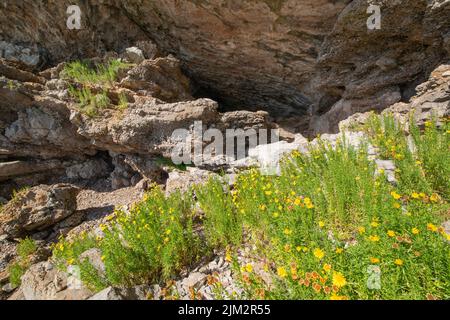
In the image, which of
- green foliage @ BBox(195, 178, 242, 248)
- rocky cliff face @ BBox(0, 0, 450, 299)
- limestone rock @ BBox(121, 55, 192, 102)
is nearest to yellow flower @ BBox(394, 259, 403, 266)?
green foliage @ BBox(195, 178, 242, 248)

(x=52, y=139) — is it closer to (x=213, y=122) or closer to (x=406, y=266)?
(x=213, y=122)

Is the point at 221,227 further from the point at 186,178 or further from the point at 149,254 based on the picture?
the point at 186,178

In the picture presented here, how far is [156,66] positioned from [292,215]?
7300 mm

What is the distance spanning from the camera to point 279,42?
7.43 meters

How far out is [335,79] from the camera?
771 centimetres

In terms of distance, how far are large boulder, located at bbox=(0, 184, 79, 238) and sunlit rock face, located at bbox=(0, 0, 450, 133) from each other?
16.5ft

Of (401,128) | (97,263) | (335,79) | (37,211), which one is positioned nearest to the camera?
(97,263)

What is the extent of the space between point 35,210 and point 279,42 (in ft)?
27.7

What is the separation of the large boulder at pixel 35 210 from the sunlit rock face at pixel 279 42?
504cm

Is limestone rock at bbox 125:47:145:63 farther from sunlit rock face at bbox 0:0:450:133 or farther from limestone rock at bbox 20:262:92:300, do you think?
limestone rock at bbox 20:262:92:300

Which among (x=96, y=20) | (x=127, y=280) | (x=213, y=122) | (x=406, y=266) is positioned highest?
(x=96, y=20)

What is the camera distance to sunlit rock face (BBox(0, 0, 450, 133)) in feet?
20.4

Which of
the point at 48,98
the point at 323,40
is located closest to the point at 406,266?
the point at 323,40
